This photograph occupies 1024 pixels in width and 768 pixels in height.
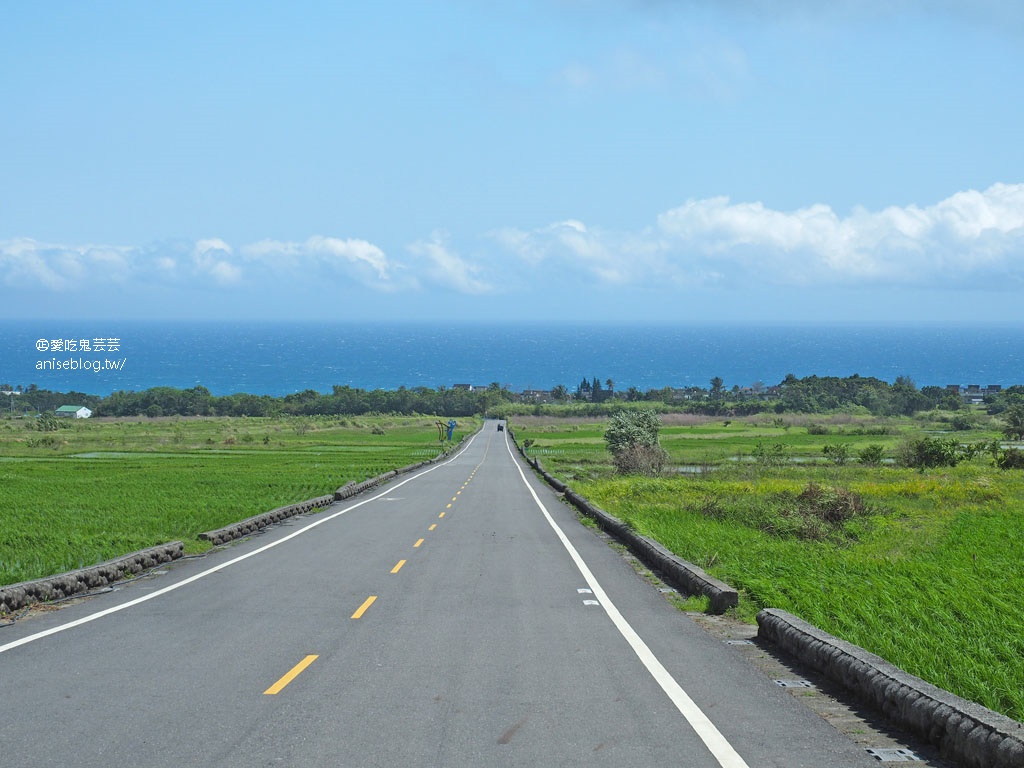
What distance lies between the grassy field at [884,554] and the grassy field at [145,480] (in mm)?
11849

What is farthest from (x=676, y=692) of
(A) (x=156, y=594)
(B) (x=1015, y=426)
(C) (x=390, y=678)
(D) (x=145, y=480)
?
(B) (x=1015, y=426)

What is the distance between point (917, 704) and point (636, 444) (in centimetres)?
6013

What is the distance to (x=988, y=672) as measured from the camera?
927 centimetres

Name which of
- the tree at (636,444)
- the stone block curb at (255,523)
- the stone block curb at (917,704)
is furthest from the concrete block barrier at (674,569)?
the tree at (636,444)

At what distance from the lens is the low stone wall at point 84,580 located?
1402 cm

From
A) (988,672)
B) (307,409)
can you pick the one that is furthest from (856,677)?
(307,409)

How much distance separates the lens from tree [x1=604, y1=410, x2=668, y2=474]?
62594 mm

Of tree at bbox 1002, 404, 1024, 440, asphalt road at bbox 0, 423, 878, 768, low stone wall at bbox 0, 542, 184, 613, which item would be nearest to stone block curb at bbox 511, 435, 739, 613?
asphalt road at bbox 0, 423, 878, 768

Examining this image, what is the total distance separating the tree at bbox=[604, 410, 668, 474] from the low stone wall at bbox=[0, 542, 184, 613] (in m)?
44.5

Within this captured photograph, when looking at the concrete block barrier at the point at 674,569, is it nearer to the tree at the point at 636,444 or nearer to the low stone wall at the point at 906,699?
the low stone wall at the point at 906,699

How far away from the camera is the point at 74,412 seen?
190250 mm

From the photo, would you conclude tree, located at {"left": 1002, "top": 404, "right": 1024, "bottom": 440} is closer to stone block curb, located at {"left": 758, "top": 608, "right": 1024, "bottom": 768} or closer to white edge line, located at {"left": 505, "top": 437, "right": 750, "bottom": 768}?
white edge line, located at {"left": 505, "top": 437, "right": 750, "bottom": 768}

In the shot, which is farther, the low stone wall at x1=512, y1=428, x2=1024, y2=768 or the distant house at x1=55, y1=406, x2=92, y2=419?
the distant house at x1=55, y1=406, x2=92, y2=419

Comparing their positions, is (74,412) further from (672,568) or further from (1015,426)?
(672,568)
